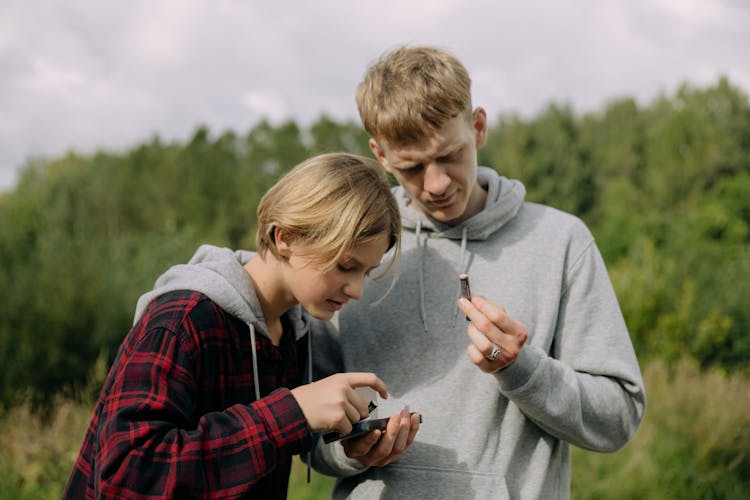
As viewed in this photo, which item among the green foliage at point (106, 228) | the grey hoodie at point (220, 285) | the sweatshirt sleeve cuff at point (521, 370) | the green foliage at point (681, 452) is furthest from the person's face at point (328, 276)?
the green foliage at point (681, 452)

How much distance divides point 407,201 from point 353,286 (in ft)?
2.02

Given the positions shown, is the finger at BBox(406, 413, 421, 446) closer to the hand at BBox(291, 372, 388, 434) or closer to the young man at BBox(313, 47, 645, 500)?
the young man at BBox(313, 47, 645, 500)

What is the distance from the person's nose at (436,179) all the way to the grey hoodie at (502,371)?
0.63ft

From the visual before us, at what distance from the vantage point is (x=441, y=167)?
244 centimetres

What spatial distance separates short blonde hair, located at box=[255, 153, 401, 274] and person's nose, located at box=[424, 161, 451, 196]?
0.57ft

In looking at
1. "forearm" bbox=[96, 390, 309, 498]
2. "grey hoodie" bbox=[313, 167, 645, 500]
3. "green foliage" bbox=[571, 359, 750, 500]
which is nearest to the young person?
"forearm" bbox=[96, 390, 309, 498]

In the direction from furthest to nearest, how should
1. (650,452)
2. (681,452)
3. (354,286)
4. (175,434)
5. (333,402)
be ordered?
(681,452)
(650,452)
(354,286)
(333,402)
(175,434)

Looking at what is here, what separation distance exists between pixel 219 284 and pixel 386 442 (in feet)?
2.07

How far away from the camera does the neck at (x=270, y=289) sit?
2277mm

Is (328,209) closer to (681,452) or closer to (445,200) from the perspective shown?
(445,200)

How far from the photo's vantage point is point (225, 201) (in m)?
26.1

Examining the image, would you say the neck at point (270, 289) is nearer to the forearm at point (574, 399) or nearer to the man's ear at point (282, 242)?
the man's ear at point (282, 242)

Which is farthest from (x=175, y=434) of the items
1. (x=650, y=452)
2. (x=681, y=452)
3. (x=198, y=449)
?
(x=681, y=452)

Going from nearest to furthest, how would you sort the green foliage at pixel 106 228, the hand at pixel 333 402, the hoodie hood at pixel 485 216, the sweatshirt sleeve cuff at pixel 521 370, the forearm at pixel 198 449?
the forearm at pixel 198 449, the hand at pixel 333 402, the sweatshirt sleeve cuff at pixel 521 370, the hoodie hood at pixel 485 216, the green foliage at pixel 106 228
